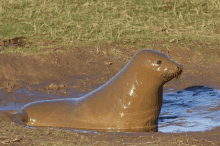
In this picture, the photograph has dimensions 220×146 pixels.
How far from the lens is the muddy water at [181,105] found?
675 centimetres

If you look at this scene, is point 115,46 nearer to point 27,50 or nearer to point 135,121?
point 27,50

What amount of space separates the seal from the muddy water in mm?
500

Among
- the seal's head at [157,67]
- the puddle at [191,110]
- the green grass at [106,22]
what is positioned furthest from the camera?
the green grass at [106,22]

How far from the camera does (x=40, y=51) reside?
10.5 meters

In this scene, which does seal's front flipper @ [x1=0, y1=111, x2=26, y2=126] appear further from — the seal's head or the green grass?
the green grass

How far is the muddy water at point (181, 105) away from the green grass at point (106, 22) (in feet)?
7.21

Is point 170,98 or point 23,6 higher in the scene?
point 23,6

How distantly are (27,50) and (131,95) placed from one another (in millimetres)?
5011

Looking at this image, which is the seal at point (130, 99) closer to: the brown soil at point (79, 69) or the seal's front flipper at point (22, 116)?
the seal's front flipper at point (22, 116)

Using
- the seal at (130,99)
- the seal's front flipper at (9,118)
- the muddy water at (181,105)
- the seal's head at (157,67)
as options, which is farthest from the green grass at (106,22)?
the seal's head at (157,67)

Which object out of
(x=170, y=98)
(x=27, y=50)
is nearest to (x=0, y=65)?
(x=27, y=50)

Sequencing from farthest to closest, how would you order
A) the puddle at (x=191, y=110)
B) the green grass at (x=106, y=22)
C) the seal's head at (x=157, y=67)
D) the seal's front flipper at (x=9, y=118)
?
the green grass at (x=106, y=22) → the puddle at (x=191, y=110) → the seal's front flipper at (x=9, y=118) → the seal's head at (x=157, y=67)

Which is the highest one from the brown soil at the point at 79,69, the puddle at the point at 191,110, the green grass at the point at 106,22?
the green grass at the point at 106,22

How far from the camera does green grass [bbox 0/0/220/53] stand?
11.5m
